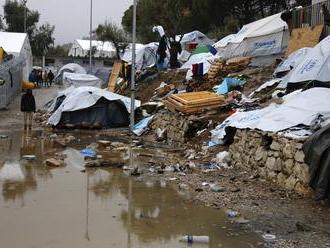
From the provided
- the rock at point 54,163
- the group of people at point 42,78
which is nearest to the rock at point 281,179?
the rock at point 54,163

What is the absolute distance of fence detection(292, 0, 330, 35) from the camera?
18.9 meters

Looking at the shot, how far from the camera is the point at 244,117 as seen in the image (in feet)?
39.8

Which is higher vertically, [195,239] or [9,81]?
[9,81]

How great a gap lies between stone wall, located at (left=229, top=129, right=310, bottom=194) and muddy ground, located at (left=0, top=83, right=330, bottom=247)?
185mm

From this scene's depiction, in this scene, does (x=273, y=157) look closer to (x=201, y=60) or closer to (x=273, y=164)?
(x=273, y=164)

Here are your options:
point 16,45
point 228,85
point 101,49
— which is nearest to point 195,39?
point 16,45

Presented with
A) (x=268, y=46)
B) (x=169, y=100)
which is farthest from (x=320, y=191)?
(x=268, y=46)

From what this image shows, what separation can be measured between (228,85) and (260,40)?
5.57 meters

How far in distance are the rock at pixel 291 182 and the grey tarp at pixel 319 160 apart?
0.66 meters

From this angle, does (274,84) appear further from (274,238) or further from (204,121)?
(274,238)

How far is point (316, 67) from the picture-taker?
12.7m

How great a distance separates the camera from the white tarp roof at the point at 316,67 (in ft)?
40.7

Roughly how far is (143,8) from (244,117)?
39009 millimetres

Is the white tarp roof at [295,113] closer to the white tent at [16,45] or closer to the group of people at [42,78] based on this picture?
the white tent at [16,45]
